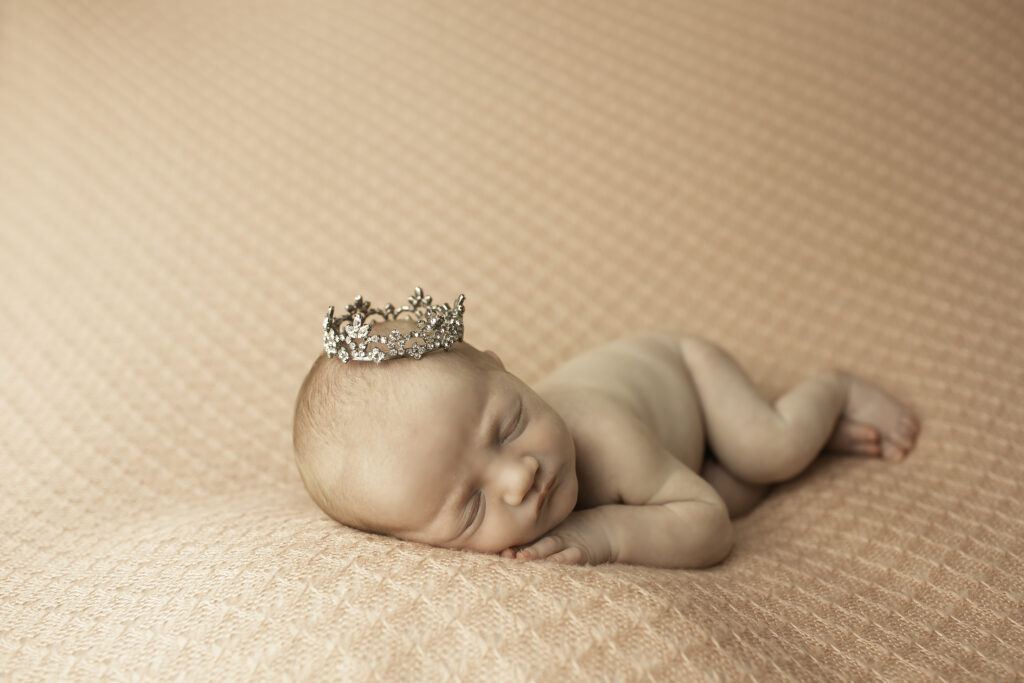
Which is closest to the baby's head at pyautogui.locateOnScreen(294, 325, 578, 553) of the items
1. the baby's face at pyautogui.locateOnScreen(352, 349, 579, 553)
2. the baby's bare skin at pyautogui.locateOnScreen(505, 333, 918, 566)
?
the baby's face at pyautogui.locateOnScreen(352, 349, 579, 553)

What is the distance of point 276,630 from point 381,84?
1.57 m

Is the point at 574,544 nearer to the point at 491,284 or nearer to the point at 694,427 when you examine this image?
the point at 694,427

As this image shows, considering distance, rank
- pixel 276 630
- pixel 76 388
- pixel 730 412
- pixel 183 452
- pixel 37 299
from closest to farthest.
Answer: pixel 276 630, pixel 730 412, pixel 183 452, pixel 76 388, pixel 37 299

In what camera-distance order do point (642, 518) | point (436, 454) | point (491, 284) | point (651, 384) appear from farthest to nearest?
point (491, 284) < point (651, 384) < point (642, 518) < point (436, 454)

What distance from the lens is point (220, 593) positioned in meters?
0.85

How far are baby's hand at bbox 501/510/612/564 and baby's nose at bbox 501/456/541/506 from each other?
0.20 ft

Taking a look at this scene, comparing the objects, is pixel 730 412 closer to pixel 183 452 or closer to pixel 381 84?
pixel 183 452

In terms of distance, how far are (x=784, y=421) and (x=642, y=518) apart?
1.27 ft

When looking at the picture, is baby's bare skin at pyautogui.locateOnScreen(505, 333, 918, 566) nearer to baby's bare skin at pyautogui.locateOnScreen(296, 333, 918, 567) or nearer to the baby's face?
baby's bare skin at pyautogui.locateOnScreen(296, 333, 918, 567)

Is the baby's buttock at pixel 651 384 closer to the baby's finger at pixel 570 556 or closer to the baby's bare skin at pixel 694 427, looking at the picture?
the baby's bare skin at pixel 694 427

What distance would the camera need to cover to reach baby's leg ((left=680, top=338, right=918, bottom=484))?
1.34 m

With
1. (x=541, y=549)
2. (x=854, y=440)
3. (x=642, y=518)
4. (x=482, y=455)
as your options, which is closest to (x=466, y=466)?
(x=482, y=455)

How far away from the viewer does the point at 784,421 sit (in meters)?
1.35

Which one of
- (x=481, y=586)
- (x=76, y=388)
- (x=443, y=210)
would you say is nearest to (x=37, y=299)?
(x=76, y=388)
